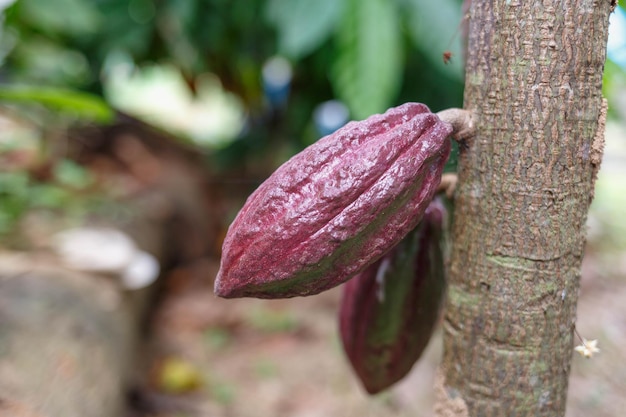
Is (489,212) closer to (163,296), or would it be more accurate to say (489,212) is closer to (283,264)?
(283,264)

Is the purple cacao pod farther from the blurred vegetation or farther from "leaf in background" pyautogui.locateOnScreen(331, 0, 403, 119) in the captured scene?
"leaf in background" pyautogui.locateOnScreen(331, 0, 403, 119)

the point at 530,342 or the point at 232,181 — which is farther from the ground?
the point at 530,342

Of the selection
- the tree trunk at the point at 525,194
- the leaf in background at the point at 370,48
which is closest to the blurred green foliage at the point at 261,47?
the leaf in background at the point at 370,48

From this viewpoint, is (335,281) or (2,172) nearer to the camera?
(335,281)

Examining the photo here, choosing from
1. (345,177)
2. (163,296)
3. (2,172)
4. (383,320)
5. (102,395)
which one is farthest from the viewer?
(163,296)

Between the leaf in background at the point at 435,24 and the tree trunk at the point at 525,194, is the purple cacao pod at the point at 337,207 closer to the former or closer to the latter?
the tree trunk at the point at 525,194

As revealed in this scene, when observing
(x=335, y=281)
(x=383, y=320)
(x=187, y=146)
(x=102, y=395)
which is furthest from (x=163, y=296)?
(x=335, y=281)

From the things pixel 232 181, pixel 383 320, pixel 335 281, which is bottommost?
pixel 232 181

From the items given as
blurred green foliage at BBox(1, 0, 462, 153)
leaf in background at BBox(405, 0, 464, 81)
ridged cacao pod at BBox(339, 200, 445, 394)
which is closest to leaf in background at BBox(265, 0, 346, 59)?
blurred green foliage at BBox(1, 0, 462, 153)
